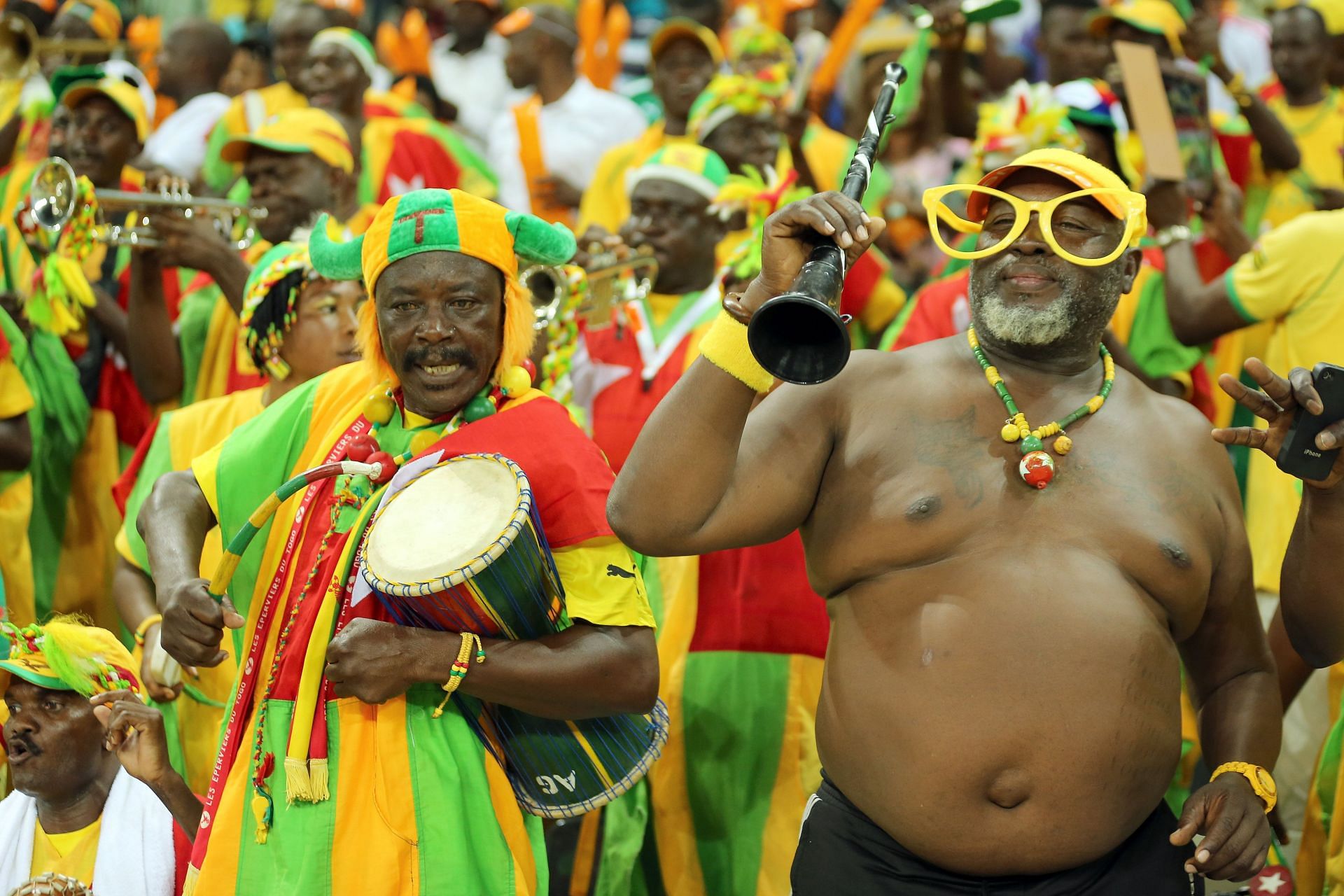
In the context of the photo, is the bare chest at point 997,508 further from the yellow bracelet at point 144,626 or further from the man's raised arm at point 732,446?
the yellow bracelet at point 144,626

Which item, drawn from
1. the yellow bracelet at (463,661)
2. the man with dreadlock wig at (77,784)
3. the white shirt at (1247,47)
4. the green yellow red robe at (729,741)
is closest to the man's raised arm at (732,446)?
the yellow bracelet at (463,661)

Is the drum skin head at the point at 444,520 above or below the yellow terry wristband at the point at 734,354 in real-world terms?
below

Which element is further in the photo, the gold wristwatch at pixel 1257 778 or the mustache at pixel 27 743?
the mustache at pixel 27 743

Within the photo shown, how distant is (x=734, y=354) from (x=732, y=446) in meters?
0.19

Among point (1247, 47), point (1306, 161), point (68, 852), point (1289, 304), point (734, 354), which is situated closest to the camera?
point (734, 354)

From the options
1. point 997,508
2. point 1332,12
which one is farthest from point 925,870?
point 1332,12

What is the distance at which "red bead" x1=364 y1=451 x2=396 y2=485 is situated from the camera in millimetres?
3553

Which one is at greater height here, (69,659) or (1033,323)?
(1033,323)

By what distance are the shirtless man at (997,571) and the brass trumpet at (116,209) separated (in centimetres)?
349

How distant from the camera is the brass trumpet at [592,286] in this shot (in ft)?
18.0

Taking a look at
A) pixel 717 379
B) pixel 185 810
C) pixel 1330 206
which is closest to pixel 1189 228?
pixel 1330 206

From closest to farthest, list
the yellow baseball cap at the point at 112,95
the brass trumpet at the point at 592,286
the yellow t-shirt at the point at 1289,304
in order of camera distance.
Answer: the yellow t-shirt at the point at 1289,304
the brass trumpet at the point at 592,286
the yellow baseball cap at the point at 112,95

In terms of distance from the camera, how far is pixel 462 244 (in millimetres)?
3611

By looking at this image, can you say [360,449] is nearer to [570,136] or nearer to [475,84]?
[570,136]
